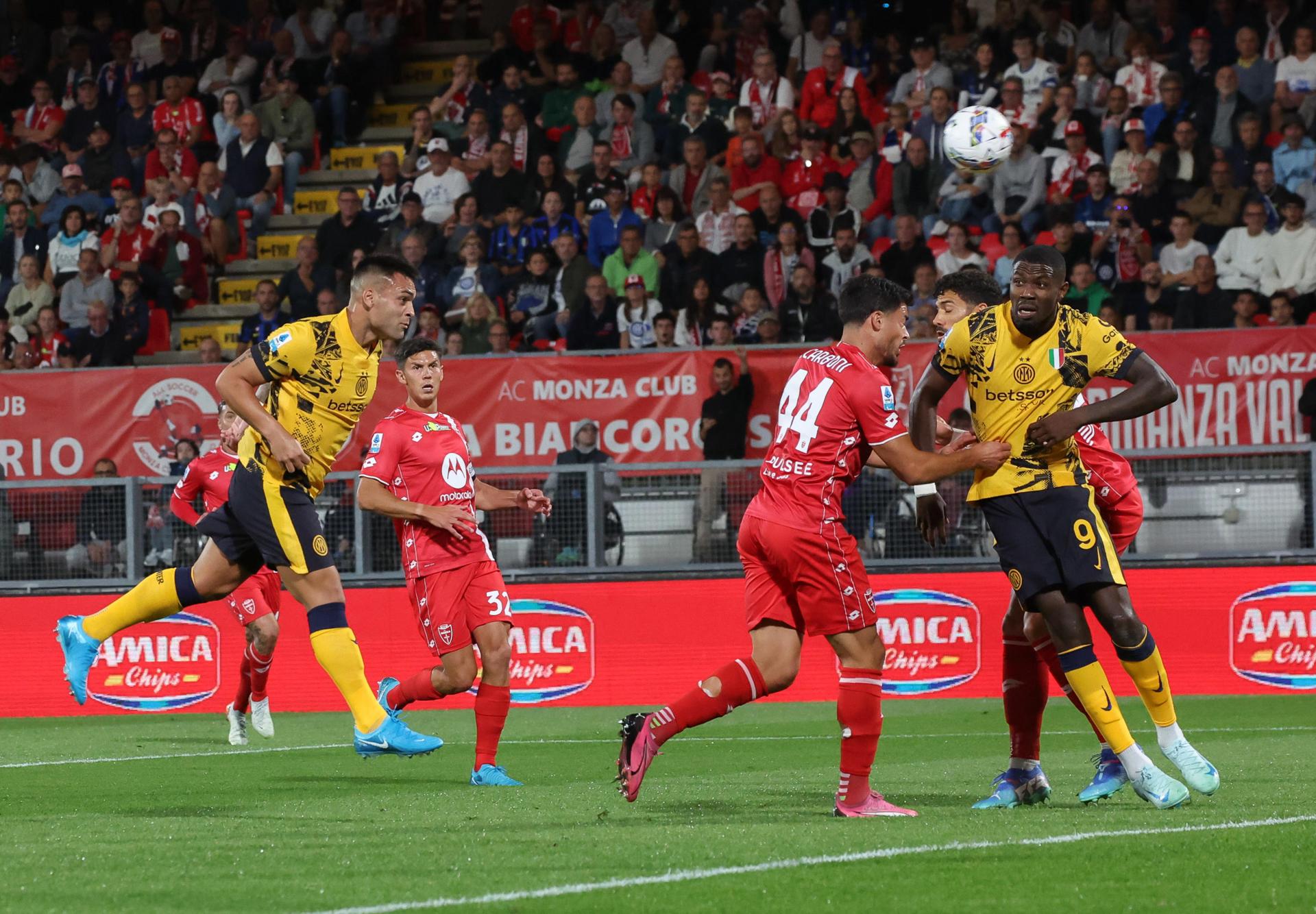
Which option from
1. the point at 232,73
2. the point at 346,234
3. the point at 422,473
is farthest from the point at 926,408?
the point at 232,73

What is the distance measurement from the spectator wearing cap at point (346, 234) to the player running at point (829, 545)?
1330 cm

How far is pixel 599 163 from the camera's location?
1975cm

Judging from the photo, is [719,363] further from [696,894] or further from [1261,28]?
[696,894]

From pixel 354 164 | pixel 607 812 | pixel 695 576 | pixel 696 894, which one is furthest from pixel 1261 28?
pixel 696 894

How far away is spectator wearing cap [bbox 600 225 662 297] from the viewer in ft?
60.6

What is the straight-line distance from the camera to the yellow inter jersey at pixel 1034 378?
756 cm

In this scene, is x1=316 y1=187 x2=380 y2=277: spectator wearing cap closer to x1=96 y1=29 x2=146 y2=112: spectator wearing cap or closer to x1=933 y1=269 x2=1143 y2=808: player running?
x1=96 y1=29 x2=146 y2=112: spectator wearing cap

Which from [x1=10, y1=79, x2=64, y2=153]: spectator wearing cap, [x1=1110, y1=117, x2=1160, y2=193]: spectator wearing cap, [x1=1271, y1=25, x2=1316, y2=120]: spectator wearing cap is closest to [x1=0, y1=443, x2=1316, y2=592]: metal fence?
[x1=1110, y1=117, x2=1160, y2=193]: spectator wearing cap

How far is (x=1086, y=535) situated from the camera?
24.6 ft

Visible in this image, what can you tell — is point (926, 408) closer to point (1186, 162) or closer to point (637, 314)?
point (637, 314)

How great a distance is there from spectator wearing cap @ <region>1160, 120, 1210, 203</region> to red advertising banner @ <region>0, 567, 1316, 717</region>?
4778 mm

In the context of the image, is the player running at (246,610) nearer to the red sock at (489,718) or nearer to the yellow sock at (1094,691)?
the red sock at (489,718)

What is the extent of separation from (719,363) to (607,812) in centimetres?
823

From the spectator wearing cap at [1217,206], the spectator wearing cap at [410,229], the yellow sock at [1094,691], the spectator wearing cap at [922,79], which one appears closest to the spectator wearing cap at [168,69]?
the spectator wearing cap at [410,229]
